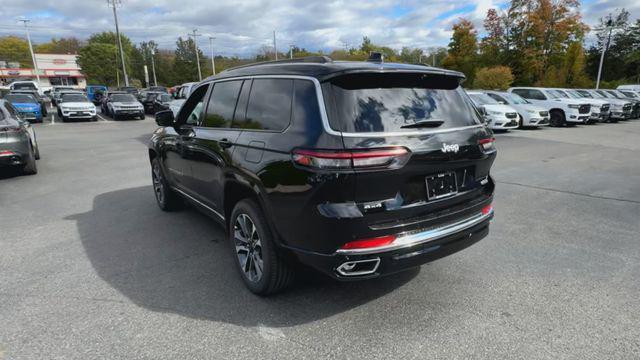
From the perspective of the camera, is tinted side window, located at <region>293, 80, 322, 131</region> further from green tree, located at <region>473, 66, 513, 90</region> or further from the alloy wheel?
green tree, located at <region>473, 66, 513, 90</region>

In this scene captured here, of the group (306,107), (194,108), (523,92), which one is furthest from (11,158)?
(523,92)

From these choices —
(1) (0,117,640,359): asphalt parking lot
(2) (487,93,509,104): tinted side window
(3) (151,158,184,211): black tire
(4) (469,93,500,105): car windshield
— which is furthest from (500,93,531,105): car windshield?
(3) (151,158,184,211): black tire

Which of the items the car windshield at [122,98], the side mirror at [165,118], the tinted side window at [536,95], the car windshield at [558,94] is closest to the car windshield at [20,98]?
the car windshield at [122,98]

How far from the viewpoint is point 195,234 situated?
4.79m

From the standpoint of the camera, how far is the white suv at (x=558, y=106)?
17.9 meters

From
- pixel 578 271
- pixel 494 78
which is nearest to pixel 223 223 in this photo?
pixel 578 271

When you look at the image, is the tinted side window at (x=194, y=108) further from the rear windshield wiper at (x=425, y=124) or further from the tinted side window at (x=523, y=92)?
the tinted side window at (x=523, y=92)

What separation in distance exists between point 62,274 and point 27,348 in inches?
48.0

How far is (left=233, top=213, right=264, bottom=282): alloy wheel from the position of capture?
3.29m

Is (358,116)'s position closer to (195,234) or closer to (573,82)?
(195,234)

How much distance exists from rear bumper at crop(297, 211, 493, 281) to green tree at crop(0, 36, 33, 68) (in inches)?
5457

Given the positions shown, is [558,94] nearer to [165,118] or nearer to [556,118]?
[556,118]

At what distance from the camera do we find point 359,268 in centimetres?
267

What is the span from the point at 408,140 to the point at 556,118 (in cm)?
1918
